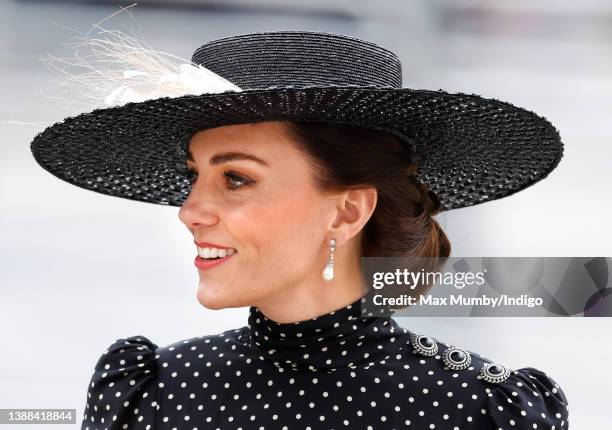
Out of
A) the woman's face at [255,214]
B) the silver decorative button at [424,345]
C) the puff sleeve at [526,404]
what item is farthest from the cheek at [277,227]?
the puff sleeve at [526,404]

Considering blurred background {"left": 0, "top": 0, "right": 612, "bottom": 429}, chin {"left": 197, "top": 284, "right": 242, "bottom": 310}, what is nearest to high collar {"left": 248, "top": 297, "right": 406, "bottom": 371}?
chin {"left": 197, "top": 284, "right": 242, "bottom": 310}

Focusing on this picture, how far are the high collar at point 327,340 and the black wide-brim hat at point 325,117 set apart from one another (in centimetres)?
33

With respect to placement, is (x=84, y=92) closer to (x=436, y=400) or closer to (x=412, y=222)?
(x=412, y=222)

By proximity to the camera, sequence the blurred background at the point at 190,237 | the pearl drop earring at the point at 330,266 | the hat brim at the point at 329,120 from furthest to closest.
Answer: the blurred background at the point at 190,237 → the pearl drop earring at the point at 330,266 → the hat brim at the point at 329,120

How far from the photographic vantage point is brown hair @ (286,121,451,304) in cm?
161

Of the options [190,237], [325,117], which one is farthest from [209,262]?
[190,237]

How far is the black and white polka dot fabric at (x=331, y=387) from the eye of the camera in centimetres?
164

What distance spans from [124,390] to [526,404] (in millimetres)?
728

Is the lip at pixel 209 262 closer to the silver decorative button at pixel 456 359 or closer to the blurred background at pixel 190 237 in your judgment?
the silver decorative button at pixel 456 359

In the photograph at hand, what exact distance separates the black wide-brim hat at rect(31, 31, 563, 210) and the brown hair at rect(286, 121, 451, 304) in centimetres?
2

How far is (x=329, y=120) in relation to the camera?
160 centimetres

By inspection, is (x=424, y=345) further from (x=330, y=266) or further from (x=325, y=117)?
(x=325, y=117)

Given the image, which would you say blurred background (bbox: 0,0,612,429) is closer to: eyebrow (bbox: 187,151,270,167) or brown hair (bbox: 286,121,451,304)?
brown hair (bbox: 286,121,451,304)

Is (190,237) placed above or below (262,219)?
below
